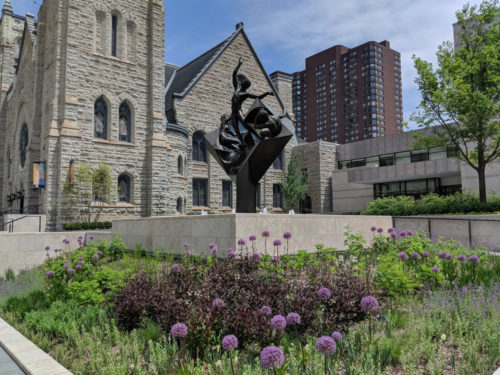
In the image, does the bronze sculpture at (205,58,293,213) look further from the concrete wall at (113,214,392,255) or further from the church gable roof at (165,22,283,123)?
the church gable roof at (165,22,283,123)

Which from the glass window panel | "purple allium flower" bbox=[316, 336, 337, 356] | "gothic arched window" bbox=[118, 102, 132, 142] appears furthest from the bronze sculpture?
the glass window panel

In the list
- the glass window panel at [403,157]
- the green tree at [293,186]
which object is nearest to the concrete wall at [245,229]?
the glass window panel at [403,157]

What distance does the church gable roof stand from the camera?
107 feet

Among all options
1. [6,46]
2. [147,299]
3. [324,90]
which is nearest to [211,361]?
[147,299]

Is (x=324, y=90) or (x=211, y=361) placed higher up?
(x=324, y=90)

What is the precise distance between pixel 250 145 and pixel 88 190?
15.5 metres

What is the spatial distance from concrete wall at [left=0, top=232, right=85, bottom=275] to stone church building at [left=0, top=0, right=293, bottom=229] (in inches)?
337

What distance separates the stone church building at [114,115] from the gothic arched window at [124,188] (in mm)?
72

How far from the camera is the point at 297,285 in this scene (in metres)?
5.30

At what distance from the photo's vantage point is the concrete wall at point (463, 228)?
12242 mm

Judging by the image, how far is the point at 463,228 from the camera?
12.7 m

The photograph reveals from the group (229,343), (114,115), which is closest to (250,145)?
(229,343)

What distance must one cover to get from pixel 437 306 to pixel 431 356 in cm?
146

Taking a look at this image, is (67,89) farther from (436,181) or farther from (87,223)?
(436,181)
